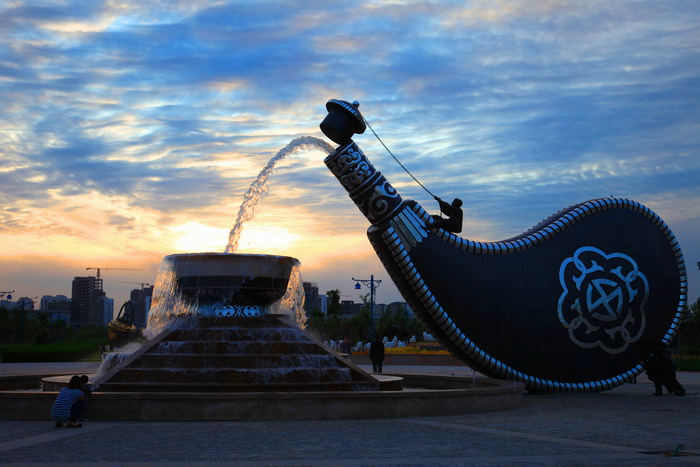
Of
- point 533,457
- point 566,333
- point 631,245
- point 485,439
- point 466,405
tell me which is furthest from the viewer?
point 631,245

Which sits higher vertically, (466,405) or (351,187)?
(351,187)

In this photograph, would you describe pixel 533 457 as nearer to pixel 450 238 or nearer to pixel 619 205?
pixel 450 238

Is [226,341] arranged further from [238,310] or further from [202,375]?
[238,310]

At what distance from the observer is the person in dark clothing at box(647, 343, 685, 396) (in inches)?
781

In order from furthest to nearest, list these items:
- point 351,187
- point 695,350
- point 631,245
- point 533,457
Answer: point 695,350
point 631,245
point 351,187
point 533,457

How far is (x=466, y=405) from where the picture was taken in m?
15.4

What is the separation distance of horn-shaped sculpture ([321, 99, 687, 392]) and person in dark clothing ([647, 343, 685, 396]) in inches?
16.2

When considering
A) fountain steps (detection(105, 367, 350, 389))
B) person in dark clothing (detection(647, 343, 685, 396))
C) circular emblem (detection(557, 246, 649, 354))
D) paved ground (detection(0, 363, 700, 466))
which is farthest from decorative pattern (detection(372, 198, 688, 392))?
fountain steps (detection(105, 367, 350, 389))

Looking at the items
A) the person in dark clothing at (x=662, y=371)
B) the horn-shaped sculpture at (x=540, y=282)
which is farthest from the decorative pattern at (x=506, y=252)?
the person in dark clothing at (x=662, y=371)

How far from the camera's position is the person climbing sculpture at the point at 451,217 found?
1869 centimetres

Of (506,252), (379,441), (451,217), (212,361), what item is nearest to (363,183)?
(451,217)

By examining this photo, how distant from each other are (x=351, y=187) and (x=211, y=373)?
5048mm

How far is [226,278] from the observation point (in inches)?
698

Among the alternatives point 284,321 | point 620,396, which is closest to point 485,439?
point 284,321
